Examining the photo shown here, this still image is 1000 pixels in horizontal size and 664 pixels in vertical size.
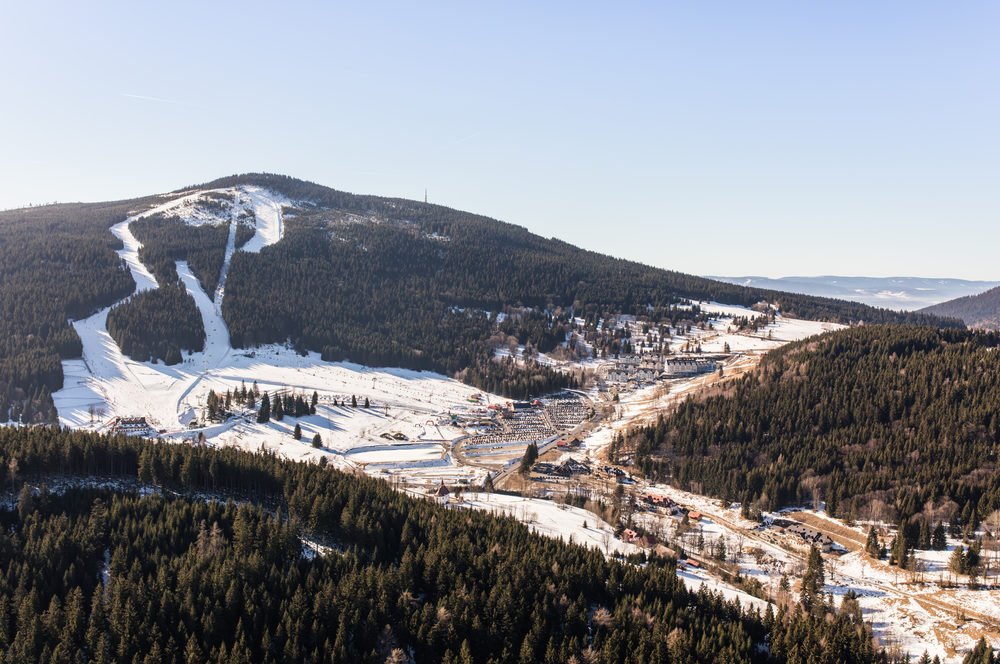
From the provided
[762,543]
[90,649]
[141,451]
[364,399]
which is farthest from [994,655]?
[364,399]

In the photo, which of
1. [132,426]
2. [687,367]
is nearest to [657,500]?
[687,367]

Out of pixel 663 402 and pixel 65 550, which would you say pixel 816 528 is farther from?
pixel 65 550

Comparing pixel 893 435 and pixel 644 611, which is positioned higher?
pixel 893 435

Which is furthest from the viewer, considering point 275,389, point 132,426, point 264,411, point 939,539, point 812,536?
point 275,389

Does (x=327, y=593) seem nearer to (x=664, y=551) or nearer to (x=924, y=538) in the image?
(x=664, y=551)

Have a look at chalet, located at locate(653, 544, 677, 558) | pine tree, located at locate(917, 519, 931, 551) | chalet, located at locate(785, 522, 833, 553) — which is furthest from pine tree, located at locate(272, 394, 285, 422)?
pine tree, located at locate(917, 519, 931, 551)

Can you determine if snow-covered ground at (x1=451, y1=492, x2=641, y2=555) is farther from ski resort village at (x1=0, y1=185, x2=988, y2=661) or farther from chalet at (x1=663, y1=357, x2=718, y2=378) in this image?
chalet at (x1=663, y1=357, x2=718, y2=378)
